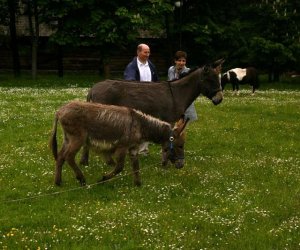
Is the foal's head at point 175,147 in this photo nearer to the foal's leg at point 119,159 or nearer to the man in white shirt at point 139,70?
the foal's leg at point 119,159

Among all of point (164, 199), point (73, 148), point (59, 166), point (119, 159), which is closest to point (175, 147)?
point (119, 159)

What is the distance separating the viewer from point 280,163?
520 inches

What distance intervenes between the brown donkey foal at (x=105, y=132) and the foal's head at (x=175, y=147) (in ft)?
0.49

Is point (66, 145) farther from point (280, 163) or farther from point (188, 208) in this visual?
point (280, 163)

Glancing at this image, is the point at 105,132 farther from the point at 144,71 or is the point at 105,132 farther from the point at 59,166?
the point at 144,71

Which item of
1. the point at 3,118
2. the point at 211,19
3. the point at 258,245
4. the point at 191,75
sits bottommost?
the point at 258,245

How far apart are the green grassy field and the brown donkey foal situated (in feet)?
2.02

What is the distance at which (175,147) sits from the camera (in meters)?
11.6

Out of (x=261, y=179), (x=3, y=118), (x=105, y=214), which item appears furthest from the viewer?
(x=3, y=118)

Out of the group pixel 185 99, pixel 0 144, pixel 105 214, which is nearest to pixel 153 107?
pixel 185 99

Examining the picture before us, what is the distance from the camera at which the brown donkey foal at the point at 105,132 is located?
10.3 meters

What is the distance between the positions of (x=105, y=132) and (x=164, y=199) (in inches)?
73.8

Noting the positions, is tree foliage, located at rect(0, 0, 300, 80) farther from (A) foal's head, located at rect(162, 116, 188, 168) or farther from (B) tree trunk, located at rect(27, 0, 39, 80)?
(A) foal's head, located at rect(162, 116, 188, 168)

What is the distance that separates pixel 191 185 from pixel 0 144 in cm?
654
